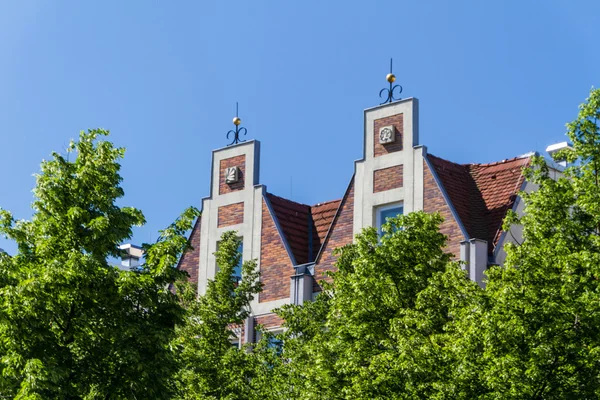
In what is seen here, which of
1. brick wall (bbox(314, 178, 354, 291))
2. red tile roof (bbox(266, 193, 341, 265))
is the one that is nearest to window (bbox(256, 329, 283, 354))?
brick wall (bbox(314, 178, 354, 291))

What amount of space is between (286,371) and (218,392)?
270 cm

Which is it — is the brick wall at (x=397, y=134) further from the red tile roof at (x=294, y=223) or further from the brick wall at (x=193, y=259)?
the brick wall at (x=193, y=259)

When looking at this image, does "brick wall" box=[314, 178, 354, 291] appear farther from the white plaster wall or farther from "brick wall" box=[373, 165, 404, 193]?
"brick wall" box=[373, 165, 404, 193]

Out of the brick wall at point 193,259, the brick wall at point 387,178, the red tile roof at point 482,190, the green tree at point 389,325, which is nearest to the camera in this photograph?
the green tree at point 389,325

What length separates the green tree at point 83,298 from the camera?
89.2 feet

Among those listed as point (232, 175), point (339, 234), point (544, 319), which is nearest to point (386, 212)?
point (339, 234)

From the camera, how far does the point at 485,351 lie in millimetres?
27250

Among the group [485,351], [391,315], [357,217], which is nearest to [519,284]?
[485,351]

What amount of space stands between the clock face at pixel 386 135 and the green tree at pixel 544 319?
1170 centimetres

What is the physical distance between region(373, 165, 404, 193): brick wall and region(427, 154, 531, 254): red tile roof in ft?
3.46

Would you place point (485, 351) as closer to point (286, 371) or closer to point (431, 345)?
point (431, 345)

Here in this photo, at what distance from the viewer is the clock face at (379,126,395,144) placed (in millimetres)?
40438

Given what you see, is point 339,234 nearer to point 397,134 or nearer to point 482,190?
point 397,134

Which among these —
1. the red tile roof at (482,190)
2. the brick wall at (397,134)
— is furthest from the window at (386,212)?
the brick wall at (397,134)
